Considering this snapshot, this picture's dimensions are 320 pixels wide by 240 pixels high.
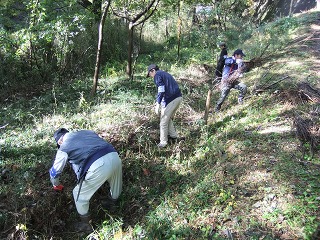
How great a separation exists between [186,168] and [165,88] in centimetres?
148

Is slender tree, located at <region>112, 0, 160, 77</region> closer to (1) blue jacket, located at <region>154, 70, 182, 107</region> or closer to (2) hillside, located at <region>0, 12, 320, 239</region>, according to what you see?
(2) hillside, located at <region>0, 12, 320, 239</region>

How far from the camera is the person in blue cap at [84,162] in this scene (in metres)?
3.72

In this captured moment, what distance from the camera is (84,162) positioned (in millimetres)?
3760

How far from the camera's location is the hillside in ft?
10.8

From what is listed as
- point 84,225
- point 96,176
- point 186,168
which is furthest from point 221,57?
point 84,225

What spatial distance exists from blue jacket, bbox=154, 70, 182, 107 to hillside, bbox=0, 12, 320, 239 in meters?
0.85

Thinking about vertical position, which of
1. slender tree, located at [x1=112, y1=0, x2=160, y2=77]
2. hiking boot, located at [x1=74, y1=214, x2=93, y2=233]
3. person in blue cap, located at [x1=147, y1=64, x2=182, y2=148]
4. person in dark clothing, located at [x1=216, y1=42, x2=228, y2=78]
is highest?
slender tree, located at [x1=112, y1=0, x2=160, y2=77]

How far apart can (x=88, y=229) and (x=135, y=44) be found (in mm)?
9860

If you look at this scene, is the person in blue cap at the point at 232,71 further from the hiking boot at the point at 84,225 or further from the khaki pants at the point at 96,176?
the hiking boot at the point at 84,225

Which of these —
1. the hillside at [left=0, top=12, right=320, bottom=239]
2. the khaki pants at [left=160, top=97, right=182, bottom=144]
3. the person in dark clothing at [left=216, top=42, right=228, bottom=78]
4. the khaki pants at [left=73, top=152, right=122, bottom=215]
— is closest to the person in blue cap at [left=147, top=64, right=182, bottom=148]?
the khaki pants at [left=160, top=97, right=182, bottom=144]

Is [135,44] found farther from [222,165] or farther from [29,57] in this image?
[222,165]

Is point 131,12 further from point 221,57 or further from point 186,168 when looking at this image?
point 186,168

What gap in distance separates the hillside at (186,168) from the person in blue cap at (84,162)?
465 millimetres

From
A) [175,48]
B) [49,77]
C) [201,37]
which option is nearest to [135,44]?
[175,48]
